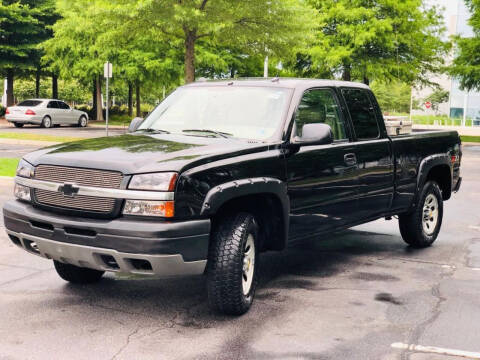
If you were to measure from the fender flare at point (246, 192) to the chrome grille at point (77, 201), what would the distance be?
0.66 m

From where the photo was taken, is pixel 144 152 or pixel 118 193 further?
pixel 144 152

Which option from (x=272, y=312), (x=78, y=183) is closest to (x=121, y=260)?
(x=78, y=183)

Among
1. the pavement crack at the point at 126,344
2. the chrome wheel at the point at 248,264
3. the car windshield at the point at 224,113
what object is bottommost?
the pavement crack at the point at 126,344

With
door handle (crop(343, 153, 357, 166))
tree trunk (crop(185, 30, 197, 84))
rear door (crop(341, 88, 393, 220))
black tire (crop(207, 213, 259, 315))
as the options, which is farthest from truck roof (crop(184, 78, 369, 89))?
tree trunk (crop(185, 30, 197, 84))

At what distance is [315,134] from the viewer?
5.53 metres

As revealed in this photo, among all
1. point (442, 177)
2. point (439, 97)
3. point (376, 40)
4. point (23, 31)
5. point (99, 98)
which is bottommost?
point (442, 177)

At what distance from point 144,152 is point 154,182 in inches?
17.3

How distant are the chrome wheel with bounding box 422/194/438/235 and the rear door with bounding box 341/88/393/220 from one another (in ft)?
3.45

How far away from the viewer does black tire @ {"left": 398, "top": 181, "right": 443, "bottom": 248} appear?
7695 millimetres

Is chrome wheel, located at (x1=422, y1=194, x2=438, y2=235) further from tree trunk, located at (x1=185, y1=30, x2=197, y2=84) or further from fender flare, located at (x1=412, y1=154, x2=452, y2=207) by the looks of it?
tree trunk, located at (x1=185, y1=30, x2=197, y2=84)

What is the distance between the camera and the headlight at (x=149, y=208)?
4555 mm

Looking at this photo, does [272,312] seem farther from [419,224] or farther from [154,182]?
[419,224]

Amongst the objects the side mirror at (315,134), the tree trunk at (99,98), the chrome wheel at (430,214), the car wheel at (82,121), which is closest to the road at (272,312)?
the chrome wheel at (430,214)

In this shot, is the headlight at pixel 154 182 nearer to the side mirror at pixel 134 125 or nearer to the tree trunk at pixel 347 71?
the side mirror at pixel 134 125
